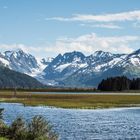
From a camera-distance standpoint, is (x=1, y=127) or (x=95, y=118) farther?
(x=95, y=118)

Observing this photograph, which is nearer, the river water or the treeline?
the treeline

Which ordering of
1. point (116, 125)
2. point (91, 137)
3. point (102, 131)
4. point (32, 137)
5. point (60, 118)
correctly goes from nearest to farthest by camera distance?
point (32, 137)
point (91, 137)
point (102, 131)
point (116, 125)
point (60, 118)

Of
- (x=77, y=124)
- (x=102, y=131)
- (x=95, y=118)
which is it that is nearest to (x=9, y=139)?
(x=102, y=131)

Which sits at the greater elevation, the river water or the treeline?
the treeline

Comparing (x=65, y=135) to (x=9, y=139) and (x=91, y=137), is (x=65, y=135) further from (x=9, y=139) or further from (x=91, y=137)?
(x=9, y=139)

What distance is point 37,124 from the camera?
195 ft

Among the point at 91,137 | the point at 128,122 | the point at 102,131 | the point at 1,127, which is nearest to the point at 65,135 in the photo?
the point at 91,137

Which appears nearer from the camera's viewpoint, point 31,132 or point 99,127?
point 31,132

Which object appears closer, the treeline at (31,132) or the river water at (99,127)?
the treeline at (31,132)

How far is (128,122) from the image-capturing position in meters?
101

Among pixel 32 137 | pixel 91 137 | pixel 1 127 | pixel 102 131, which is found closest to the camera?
pixel 32 137

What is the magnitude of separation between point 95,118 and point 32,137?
54193mm

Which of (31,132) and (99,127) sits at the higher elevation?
(31,132)

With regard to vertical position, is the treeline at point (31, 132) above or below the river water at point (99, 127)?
above
